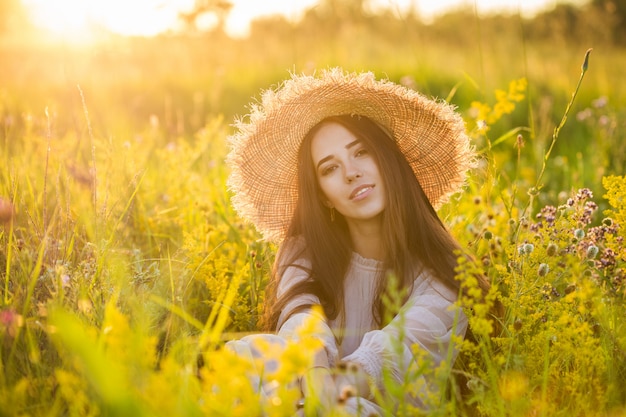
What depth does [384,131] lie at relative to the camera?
10.9ft

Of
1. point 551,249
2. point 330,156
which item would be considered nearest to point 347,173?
point 330,156

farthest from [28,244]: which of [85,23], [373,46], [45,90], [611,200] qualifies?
[373,46]

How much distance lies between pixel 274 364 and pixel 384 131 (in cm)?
132

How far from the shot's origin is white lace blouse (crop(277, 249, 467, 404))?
2561 millimetres

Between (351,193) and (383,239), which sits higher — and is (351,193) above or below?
above

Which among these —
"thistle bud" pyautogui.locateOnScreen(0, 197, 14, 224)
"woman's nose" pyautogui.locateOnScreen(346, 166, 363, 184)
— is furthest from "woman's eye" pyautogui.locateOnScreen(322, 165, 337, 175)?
"thistle bud" pyautogui.locateOnScreen(0, 197, 14, 224)

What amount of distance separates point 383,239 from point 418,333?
620 mm

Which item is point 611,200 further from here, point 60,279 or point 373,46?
point 373,46

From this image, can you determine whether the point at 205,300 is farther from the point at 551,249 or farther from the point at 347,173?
the point at 551,249

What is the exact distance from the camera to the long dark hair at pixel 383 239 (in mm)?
3045

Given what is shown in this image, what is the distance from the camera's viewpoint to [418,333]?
106 inches

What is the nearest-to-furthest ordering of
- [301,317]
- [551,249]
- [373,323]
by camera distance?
[551,249]
[301,317]
[373,323]

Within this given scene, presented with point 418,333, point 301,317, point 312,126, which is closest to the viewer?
point 418,333

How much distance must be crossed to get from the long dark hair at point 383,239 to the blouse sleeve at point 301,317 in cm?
3
